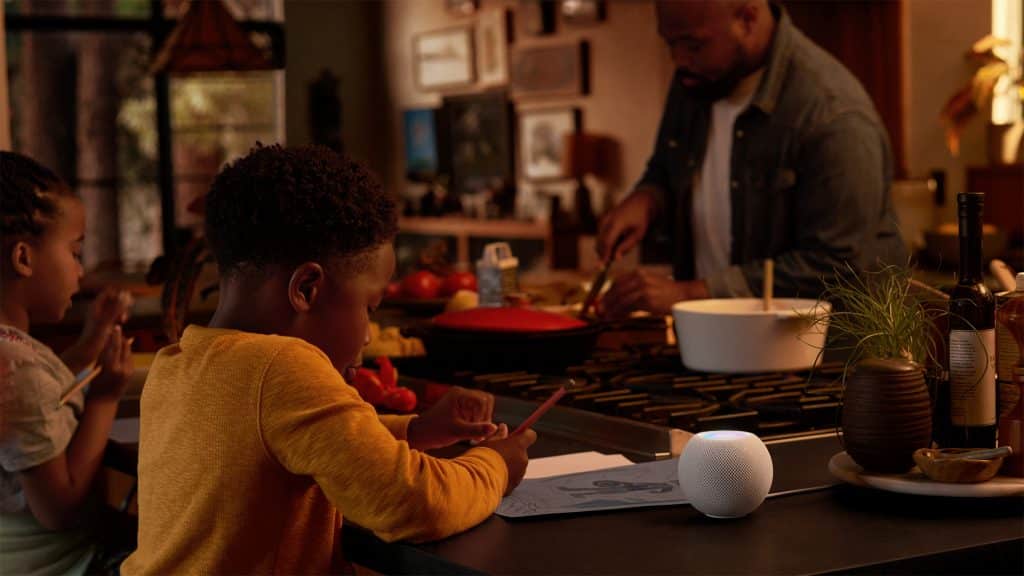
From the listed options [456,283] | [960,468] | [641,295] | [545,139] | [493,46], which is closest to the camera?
[960,468]

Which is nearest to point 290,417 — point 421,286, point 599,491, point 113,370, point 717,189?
point 599,491

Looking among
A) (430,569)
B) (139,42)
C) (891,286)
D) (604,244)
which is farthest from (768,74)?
(139,42)

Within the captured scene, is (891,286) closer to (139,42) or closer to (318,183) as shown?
(318,183)

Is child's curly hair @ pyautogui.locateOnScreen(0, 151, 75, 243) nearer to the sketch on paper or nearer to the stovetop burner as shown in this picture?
the stovetop burner

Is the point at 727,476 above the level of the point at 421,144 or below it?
below

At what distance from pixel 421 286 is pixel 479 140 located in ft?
23.3

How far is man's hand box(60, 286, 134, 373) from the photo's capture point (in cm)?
251

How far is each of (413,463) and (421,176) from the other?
9.91m

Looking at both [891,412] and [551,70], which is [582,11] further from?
[891,412]

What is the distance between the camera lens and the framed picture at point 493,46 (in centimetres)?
1004

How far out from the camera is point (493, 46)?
401 inches

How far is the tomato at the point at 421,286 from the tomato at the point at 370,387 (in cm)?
118

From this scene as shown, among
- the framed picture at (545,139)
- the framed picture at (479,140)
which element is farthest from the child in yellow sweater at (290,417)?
the framed picture at (479,140)

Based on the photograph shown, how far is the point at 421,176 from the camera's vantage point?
11.4 m
